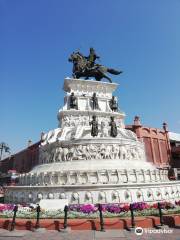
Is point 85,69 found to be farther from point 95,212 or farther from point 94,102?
point 95,212

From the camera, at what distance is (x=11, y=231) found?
10.8m

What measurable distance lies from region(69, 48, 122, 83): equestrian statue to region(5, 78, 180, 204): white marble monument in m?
6.55

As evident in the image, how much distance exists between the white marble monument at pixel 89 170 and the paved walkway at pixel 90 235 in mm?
8024

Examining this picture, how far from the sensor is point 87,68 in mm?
35906

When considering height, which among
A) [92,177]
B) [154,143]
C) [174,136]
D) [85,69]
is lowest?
[92,177]

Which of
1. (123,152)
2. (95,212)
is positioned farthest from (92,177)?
(95,212)

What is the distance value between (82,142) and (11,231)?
1389 cm

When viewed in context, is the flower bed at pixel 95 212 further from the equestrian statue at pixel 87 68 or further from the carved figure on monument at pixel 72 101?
the equestrian statue at pixel 87 68

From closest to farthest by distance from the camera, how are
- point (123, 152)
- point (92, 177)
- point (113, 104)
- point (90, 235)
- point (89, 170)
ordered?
point (90, 235), point (92, 177), point (89, 170), point (123, 152), point (113, 104)

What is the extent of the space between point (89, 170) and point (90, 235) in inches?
415

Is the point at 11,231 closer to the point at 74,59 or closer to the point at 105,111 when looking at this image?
the point at 105,111

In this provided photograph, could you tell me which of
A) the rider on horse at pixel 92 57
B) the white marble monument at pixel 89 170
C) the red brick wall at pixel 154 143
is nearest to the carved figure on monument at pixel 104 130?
the white marble monument at pixel 89 170

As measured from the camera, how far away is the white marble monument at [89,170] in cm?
1858

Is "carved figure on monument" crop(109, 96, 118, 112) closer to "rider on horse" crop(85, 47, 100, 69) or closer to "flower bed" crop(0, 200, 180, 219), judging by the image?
"rider on horse" crop(85, 47, 100, 69)
